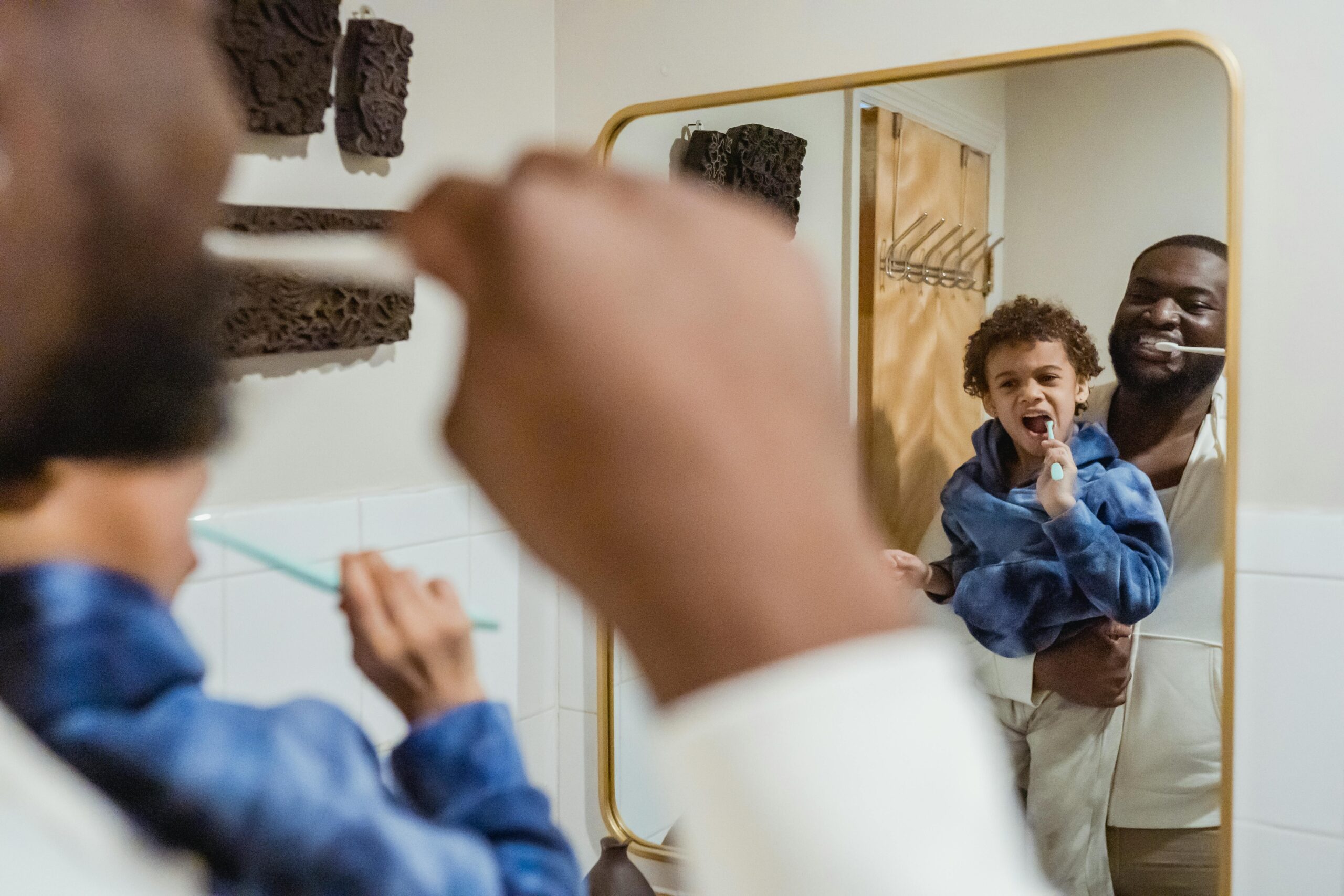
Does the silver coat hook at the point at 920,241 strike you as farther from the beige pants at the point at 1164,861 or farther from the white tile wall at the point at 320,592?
the white tile wall at the point at 320,592

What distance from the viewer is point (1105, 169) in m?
1.07

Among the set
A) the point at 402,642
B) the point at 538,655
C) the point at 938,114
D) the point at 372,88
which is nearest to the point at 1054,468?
the point at 938,114

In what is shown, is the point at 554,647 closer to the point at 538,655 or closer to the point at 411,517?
the point at 538,655

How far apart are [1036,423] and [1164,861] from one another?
1.51 feet

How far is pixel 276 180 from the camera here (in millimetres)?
415

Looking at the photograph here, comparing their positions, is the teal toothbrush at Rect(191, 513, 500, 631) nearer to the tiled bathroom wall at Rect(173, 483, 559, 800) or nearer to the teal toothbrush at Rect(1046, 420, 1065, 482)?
the tiled bathroom wall at Rect(173, 483, 559, 800)

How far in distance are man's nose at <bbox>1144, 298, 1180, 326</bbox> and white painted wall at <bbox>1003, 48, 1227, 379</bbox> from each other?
0.12 feet

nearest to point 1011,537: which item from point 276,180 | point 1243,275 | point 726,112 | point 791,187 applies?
point 1243,275

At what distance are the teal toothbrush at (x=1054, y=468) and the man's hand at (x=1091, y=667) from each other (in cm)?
15

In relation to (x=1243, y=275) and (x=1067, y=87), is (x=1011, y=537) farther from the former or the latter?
(x=1067, y=87)

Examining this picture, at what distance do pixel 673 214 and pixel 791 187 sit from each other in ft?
3.25

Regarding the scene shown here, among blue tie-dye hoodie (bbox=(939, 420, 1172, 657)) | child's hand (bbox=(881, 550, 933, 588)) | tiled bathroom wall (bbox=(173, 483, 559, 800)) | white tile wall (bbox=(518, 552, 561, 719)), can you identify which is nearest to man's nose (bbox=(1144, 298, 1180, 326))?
blue tie-dye hoodie (bbox=(939, 420, 1172, 657))

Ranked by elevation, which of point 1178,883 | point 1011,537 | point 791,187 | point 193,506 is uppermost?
point 791,187

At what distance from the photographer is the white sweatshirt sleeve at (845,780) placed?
19 cm
